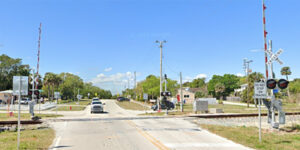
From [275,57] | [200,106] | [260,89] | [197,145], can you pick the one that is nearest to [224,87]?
[200,106]

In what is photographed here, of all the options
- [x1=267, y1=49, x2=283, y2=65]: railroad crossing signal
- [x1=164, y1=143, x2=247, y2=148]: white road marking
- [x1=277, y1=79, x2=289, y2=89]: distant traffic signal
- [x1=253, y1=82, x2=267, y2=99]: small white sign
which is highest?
[x1=267, y1=49, x2=283, y2=65]: railroad crossing signal

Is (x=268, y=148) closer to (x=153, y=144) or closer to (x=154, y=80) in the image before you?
(x=153, y=144)

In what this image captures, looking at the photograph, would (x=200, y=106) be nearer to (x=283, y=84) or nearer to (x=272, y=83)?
(x=283, y=84)

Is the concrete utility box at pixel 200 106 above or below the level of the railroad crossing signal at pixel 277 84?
below

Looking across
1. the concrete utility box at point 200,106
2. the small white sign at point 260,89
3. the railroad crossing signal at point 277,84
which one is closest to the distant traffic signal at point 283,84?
the railroad crossing signal at point 277,84

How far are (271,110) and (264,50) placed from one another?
3.77 m

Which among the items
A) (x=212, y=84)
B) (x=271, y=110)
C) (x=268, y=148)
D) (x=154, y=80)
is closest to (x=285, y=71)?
(x=212, y=84)

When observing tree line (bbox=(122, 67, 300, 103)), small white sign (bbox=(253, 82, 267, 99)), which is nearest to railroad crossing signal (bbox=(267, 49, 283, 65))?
small white sign (bbox=(253, 82, 267, 99))

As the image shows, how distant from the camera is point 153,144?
10867mm

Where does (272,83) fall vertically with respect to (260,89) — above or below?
above

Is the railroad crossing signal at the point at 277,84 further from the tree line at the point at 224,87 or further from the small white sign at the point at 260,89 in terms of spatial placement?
the tree line at the point at 224,87

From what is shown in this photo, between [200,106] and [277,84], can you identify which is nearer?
[277,84]

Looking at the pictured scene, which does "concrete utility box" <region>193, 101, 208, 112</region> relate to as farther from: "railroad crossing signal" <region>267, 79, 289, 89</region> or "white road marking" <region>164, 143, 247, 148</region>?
"white road marking" <region>164, 143, 247, 148</region>

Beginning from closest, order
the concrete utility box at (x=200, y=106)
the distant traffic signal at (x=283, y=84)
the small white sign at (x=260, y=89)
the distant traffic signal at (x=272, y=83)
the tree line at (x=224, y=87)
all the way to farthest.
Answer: the small white sign at (x=260, y=89), the distant traffic signal at (x=272, y=83), the distant traffic signal at (x=283, y=84), the concrete utility box at (x=200, y=106), the tree line at (x=224, y=87)
